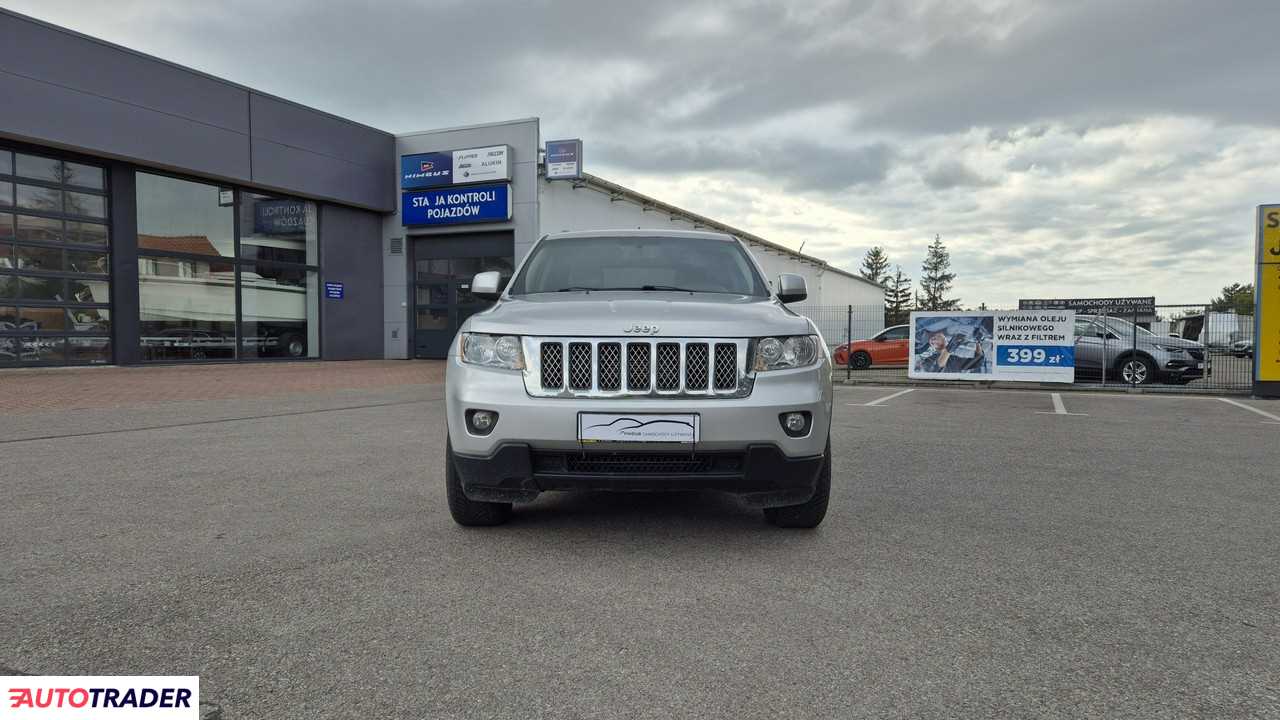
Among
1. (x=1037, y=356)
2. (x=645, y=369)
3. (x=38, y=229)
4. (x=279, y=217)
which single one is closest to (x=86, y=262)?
(x=38, y=229)

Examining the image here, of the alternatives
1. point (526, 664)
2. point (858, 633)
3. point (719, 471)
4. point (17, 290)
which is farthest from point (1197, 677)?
point (17, 290)

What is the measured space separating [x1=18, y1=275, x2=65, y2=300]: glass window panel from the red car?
743 inches

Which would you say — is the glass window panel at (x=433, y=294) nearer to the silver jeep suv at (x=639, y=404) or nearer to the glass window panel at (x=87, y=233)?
the glass window panel at (x=87, y=233)

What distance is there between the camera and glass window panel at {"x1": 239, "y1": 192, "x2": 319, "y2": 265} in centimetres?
1997

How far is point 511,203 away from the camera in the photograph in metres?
22.3

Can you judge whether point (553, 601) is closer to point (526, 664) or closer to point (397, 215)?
point (526, 664)

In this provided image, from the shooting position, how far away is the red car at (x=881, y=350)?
2031 cm

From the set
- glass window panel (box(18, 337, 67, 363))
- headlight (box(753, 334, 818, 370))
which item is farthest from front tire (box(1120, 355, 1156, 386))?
glass window panel (box(18, 337, 67, 363))

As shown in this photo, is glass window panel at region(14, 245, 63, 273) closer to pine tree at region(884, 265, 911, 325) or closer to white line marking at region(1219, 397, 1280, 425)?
white line marking at region(1219, 397, 1280, 425)

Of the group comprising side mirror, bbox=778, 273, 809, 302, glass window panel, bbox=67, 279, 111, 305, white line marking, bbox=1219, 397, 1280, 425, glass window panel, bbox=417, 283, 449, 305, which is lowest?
white line marking, bbox=1219, 397, 1280, 425

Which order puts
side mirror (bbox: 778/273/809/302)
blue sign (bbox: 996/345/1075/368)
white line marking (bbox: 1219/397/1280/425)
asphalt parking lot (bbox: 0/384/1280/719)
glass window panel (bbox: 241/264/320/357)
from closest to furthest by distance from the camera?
asphalt parking lot (bbox: 0/384/1280/719) → side mirror (bbox: 778/273/809/302) → white line marking (bbox: 1219/397/1280/425) → blue sign (bbox: 996/345/1075/368) → glass window panel (bbox: 241/264/320/357)

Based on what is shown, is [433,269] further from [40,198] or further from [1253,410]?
[1253,410]

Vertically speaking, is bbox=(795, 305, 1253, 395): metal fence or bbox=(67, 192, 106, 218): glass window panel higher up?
bbox=(67, 192, 106, 218): glass window panel

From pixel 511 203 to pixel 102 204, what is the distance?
33.1ft
